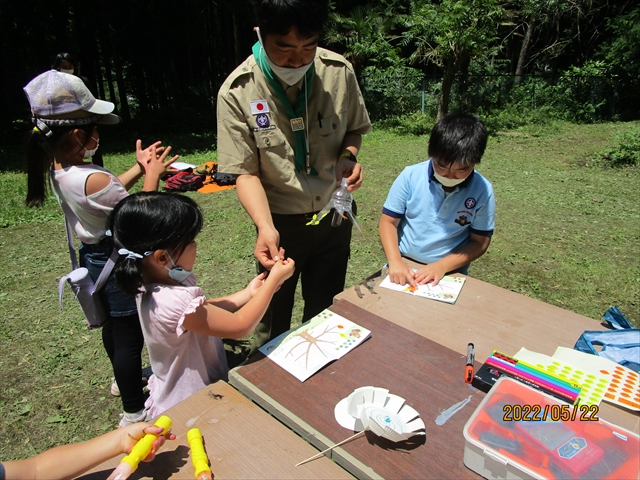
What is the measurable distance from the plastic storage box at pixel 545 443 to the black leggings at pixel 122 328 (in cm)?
157

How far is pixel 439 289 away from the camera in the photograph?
196cm

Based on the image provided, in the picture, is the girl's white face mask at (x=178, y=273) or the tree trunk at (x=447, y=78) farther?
the tree trunk at (x=447, y=78)

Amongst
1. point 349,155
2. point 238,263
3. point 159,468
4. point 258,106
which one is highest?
point 258,106

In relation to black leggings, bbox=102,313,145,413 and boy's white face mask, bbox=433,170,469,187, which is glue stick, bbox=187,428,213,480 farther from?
boy's white face mask, bbox=433,170,469,187

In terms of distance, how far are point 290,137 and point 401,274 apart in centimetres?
82

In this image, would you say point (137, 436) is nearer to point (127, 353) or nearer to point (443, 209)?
point (127, 353)

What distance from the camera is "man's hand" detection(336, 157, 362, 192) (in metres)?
2.01

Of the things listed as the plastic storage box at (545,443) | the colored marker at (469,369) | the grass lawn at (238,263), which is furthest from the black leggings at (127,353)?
the plastic storage box at (545,443)

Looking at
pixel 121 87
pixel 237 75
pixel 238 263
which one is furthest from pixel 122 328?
pixel 121 87

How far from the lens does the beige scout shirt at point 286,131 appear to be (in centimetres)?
185

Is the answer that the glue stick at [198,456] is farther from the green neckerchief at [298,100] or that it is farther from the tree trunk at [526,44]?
the tree trunk at [526,44]

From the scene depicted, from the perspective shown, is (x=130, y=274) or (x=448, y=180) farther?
(x=448, y=180)

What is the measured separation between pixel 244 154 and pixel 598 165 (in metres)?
8.17

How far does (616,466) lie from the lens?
1.02 meters
